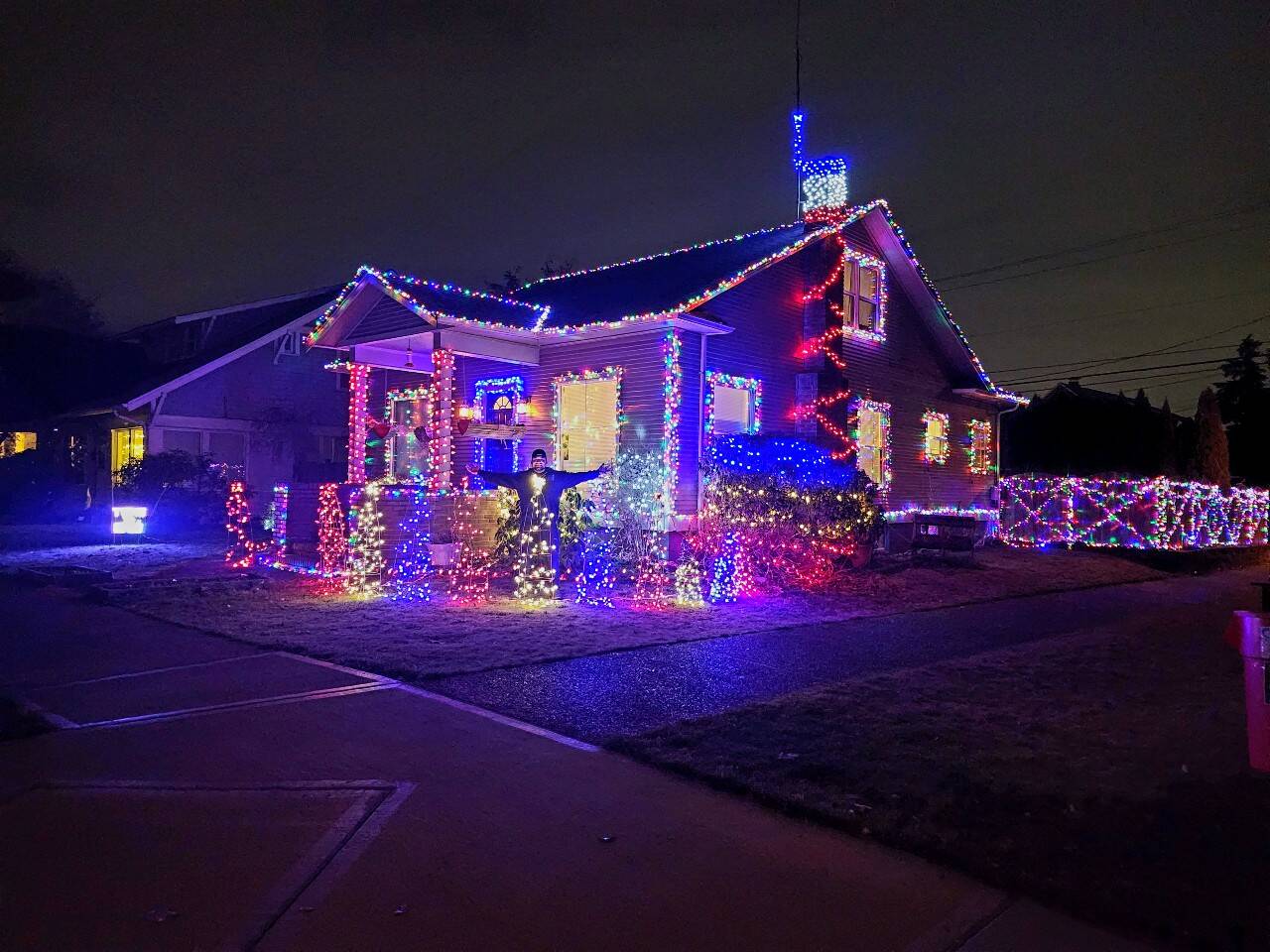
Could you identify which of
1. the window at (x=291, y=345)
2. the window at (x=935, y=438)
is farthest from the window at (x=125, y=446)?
the window at (x=935, y=438)

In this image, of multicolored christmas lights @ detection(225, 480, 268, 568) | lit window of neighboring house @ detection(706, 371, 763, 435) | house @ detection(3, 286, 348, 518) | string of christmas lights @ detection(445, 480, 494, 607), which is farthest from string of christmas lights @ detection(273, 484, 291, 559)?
house @ detection(3, 286, 348, 518)

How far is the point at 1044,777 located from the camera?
191 inches

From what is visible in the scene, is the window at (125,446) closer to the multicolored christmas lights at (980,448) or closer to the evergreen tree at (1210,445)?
the multicolored christmas lights at (980,448)

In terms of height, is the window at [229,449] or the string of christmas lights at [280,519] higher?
the window at [229,449]

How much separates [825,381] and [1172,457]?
65.2ft

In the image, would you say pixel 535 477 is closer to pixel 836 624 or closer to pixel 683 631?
pixel 683 631

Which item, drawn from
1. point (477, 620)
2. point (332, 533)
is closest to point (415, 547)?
point (332, 533)

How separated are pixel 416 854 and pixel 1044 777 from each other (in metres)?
3.38

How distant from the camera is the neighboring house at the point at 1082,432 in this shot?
40.6 meters

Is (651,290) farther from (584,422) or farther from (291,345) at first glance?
(291,345)

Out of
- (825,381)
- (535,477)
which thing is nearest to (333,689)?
(535,477)

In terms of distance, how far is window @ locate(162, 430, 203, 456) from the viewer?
2628 cm

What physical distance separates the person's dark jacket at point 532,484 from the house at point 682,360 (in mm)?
1997

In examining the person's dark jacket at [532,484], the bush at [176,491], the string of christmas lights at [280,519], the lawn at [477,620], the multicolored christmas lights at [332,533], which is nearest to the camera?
the lawn at [477,620]
